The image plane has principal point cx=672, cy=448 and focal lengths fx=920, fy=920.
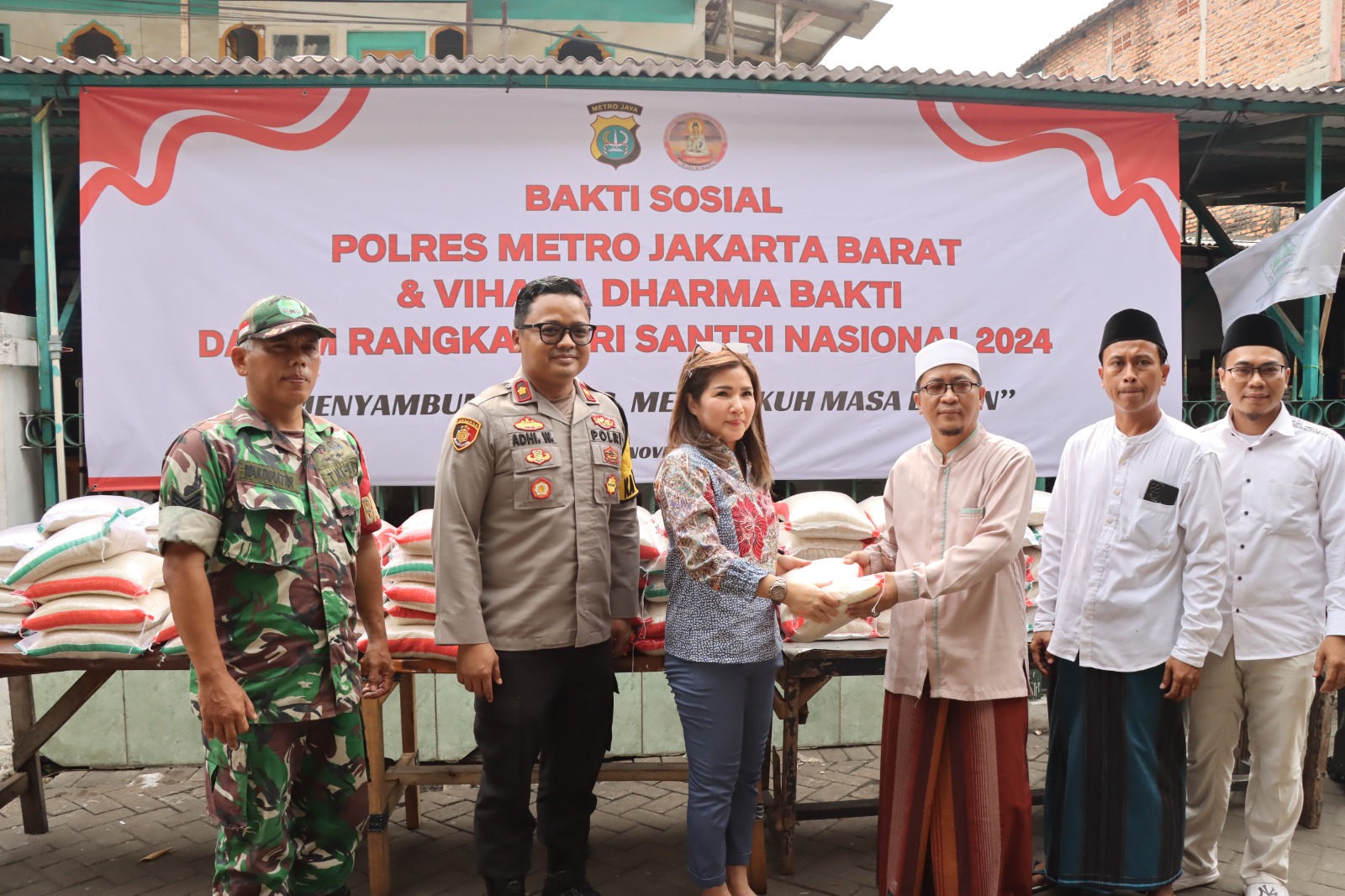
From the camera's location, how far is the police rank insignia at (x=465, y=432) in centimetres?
259

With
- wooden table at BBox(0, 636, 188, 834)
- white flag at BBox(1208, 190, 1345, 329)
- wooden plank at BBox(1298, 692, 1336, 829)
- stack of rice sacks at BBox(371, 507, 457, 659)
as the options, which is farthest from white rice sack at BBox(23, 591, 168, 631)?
white flag at BBox(1208, 190, 1345, 329)

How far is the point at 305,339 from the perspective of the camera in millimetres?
2438

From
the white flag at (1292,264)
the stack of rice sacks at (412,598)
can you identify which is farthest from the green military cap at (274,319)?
the white flag at (1292,264)

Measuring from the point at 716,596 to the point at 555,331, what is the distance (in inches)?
35.6

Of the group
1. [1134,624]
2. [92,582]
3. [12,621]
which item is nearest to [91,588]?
[92,582]

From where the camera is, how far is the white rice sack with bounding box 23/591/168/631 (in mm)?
3080

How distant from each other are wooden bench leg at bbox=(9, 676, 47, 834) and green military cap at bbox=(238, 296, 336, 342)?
231cm

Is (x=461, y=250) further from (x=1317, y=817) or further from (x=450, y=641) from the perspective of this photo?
(x=1317, y=817)

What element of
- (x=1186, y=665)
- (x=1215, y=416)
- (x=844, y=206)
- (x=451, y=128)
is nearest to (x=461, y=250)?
(x=451, y=128)

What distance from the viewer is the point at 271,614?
2.38 metres

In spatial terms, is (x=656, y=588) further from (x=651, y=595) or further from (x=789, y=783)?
(x=789, y=783)

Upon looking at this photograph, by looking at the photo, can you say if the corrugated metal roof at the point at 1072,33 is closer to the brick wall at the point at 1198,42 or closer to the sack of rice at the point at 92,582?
the brick wall at the point at 1198,42

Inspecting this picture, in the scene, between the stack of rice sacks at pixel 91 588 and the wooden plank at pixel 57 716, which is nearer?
the stack of rice sacks at pixel 91 588

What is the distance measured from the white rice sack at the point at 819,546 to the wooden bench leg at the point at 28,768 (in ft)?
10.1
